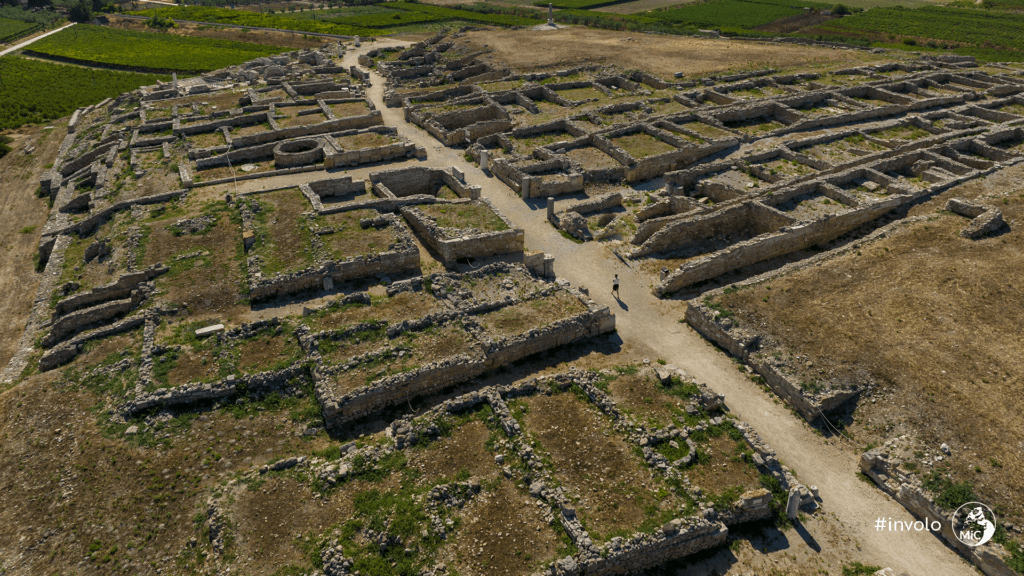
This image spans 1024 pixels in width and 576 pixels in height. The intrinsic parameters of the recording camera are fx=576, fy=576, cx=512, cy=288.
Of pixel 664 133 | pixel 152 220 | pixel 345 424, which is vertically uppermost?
pixel 664 133

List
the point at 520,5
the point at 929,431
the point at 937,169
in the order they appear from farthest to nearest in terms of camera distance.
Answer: the point at 520,5 → the point at 937,169 → the point at 929,431

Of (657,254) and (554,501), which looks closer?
(554,501)

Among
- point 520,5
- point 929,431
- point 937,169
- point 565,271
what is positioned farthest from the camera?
point 520,5

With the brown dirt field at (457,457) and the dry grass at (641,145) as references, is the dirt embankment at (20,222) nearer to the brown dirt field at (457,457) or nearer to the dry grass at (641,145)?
the brown dirt field at (457,457)

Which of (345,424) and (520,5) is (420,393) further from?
(520,5)

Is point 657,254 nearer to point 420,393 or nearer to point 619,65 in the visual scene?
point 420,393

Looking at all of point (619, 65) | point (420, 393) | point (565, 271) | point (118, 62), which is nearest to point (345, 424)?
point (420, 393)

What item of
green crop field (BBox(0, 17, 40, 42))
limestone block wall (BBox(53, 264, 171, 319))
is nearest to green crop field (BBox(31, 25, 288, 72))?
green crop field (BBox(0, 17, 40, 42))

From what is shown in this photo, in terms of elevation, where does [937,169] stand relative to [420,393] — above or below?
above
